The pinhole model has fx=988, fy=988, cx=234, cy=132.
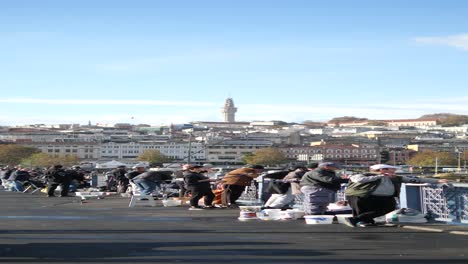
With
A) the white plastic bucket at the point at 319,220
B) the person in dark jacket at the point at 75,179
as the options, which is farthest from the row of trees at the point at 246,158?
the white plastic bucket at the point at 319,220

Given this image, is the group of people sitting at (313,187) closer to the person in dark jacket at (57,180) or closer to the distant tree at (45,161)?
the person in dark jacket at (57,180)

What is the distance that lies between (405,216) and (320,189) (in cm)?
191

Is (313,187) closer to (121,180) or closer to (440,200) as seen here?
(440,200)

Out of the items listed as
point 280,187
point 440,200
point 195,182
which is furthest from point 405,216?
point 195,182

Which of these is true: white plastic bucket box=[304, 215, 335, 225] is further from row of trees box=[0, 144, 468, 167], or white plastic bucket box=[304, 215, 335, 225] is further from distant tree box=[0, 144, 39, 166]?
distant tree box=[0, 144, 39, 166]

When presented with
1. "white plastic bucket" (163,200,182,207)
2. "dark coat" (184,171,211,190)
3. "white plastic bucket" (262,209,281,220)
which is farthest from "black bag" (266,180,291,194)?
"white plastic bucket" (163,200,182,207)

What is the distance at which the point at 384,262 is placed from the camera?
11641mm

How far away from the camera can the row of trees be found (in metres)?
108

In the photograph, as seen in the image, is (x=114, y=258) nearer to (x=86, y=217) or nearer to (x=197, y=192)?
(x=86, y=217)

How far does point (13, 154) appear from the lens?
152 m

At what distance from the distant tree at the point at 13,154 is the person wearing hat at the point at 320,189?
130809 mm

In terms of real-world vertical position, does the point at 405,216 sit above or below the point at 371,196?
below

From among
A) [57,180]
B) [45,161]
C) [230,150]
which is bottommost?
[45,161]

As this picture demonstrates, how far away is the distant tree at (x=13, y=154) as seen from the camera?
486 ft
